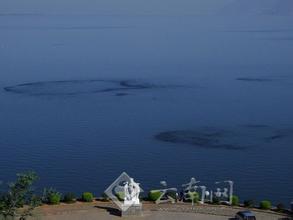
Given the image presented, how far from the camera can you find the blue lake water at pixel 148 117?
39812 mm

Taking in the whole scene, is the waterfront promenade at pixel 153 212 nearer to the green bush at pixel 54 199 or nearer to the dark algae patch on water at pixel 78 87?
the green bush at pixel 54 199

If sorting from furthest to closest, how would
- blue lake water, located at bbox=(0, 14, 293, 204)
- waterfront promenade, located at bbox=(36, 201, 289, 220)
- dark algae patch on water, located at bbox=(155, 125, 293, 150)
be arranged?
dark algae patch on water, located at bbox=(155, 125, 293, 150), blue lake water, located at bbox=(0, 14, 293, 204), waterfront promenade, located at bbox=(36, 201, 289, 220)

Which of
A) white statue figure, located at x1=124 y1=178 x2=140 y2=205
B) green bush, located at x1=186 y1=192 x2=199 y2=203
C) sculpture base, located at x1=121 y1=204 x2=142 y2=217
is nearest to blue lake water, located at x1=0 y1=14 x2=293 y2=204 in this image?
green bush, located at x1=186 y1=192 x2=199 y2=203

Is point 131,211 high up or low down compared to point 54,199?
down

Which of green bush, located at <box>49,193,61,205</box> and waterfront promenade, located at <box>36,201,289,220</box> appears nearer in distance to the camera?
waterfront promenade, located at <box>36,201,289,220</box>

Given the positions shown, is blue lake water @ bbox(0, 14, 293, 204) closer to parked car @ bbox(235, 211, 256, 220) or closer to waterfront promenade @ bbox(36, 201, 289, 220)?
waterfront promenade @ bbox(36, 201, 289, 220)

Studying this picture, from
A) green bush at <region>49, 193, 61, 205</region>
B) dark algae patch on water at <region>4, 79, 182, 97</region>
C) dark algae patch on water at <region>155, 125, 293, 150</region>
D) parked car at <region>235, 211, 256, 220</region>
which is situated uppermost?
dark algae patch on water at <region>4, 79, 182, 97</region>

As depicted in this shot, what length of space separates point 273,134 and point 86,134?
47.0 feet

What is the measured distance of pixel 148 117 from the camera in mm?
55031

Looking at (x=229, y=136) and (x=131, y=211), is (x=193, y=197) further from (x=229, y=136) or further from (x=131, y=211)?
(x=229, y=136)

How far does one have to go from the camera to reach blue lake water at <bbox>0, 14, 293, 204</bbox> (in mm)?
39812

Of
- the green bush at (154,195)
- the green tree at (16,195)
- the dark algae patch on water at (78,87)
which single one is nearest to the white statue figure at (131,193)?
the green bush at (154,195)

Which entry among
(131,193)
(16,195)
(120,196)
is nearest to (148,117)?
(120,196)

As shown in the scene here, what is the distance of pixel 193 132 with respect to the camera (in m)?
49.2
